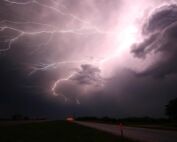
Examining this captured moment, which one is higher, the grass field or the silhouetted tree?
the silhouetted tree

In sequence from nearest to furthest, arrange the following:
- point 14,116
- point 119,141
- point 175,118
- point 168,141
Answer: point 168,141
point 119,141
point 175,118
point 14,116

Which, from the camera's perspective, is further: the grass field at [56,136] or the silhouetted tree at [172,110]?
the silhouetted tree at [172,110]

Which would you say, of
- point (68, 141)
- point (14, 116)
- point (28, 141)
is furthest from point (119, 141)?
point (14, 116)

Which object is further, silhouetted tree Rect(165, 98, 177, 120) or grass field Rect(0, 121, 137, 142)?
silhouetted tree Rect(165, 98, 177, 120)

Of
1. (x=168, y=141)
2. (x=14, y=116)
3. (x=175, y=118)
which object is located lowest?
(x=168, y=141)

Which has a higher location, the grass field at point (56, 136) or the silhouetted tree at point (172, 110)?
the silhouetted tree at point (172, 110)

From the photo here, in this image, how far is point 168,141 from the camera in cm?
1845

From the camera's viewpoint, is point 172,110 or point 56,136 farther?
point 172,110

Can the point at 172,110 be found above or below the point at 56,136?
above

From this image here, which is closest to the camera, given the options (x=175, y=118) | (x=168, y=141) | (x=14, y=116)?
(x=168, y=141)

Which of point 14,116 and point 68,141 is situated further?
point 14,116

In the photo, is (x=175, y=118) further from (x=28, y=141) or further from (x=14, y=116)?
(x=14, y=116)

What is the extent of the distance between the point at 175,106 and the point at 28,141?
243ft

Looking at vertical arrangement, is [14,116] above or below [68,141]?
above
